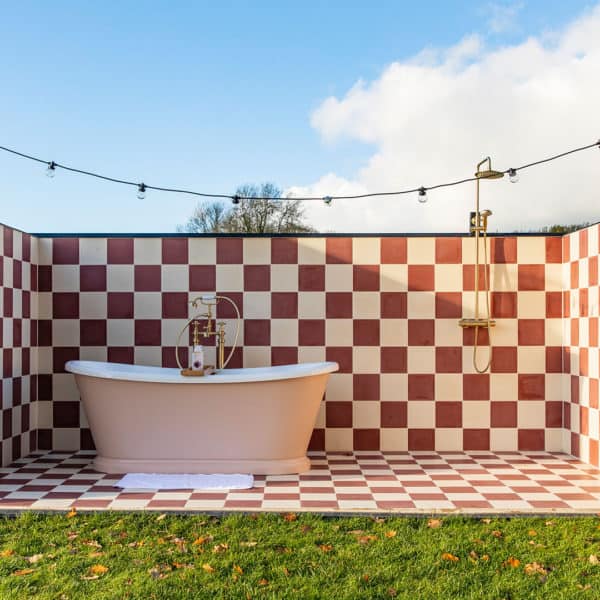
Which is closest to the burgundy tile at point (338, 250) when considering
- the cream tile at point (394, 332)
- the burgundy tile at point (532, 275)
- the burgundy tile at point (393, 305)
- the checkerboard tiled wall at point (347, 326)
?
the checkerboard tiled wall at point (347, 326)

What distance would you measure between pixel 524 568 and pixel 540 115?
181 inches

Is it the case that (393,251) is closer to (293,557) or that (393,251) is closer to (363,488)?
(363,488)

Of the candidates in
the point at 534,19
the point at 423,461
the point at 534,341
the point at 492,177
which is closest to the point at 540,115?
the point at 534,19

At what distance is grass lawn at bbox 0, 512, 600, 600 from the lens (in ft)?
7.00

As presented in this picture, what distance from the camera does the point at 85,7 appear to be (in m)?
5.46

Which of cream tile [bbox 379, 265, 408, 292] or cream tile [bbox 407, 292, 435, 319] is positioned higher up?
cream tile [bbox 379, 265, 408, 292]

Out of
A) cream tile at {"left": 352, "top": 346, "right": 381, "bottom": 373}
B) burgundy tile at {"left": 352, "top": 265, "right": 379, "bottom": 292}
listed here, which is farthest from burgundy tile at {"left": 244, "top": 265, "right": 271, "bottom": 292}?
cream tile at {"left": 352, "top": 346, "right": 381, "bottom": 373}

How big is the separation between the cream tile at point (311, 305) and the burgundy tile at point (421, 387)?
0.83 m

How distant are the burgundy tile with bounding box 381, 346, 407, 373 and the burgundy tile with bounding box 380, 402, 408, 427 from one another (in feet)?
0.83

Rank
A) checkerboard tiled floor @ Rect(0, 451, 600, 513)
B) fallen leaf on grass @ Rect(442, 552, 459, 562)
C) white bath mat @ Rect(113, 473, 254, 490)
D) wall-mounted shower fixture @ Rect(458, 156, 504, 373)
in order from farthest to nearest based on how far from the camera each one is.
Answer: wall-mounted shower fixture @ Rect(458, 156, 504, 373), white bath mat @ Rect(113, 473, 254, 490), checkerboard tiled floor @ Rect(0, 451, 600, 513), fallen leaf on grass @ Rect(442, 552, 459, 562)

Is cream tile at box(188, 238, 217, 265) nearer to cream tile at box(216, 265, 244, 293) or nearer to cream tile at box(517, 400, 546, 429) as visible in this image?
cream tile at box(216, 265, 244, 293)

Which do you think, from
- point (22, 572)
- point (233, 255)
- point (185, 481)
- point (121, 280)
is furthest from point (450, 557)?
point (121, 280)

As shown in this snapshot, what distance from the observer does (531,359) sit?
476 centimetres

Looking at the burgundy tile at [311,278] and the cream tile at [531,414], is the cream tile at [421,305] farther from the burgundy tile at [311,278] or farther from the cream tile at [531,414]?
the cream tile at [531,414]
